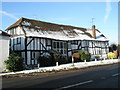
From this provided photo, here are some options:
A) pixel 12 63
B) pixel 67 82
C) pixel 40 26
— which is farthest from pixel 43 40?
pixel 67 82

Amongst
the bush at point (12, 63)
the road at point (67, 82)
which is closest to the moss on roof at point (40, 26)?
the bush at point (12, 63)

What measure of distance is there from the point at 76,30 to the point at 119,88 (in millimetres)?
30798

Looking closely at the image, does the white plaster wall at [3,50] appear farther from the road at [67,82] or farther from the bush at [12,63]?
the road at [67,82]

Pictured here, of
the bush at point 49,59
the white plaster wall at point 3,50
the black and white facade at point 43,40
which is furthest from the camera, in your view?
the black and white facade at point 43,40

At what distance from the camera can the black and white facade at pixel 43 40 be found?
24578 mm

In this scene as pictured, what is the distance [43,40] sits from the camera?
2659 centimetres

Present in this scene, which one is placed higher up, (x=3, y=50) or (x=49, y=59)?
(x=3, y=50)

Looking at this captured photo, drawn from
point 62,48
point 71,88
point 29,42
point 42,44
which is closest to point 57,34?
point 62,48

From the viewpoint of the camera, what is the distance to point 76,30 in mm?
37938

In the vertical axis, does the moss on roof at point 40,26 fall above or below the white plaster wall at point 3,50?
above

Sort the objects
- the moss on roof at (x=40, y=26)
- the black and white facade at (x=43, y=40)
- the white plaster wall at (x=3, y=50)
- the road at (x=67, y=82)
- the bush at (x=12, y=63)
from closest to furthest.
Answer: the road at (x=67, y=82) < the bush at (x=12, y=63) < the white plaster wall at (x=3, y=50) < the black and white facade at (x=43, y=40) < the moss on roof at (x=40, y=26)

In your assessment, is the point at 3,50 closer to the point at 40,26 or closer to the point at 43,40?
the point at 43,40

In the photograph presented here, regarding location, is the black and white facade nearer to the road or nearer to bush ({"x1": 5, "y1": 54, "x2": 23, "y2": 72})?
bush ({"x1": 5, "y1": 54, "x2": 23, "y2": 72})

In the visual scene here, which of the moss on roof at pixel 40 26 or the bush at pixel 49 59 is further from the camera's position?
the moss on roof at pixel 40 26
